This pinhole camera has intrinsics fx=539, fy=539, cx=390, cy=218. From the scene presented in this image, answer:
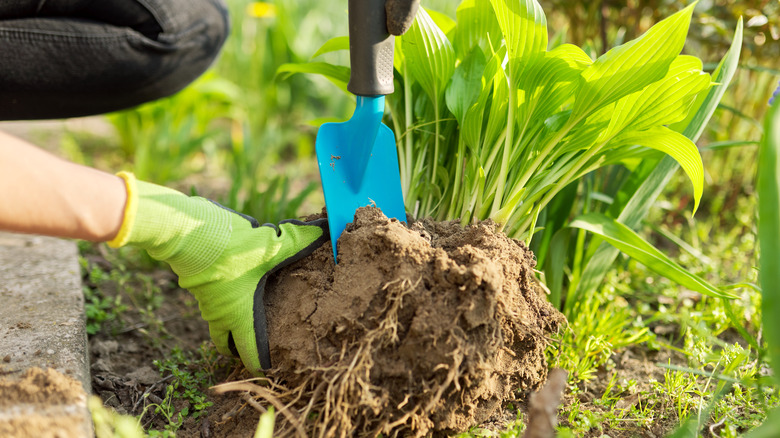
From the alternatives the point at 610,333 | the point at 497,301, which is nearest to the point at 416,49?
the point at 497,301

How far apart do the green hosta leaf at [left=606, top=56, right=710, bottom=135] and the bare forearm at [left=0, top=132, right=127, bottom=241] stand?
99cm

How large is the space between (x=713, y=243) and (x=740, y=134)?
60 centimetres

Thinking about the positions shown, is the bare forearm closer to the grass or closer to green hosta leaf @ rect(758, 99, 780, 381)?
the grass

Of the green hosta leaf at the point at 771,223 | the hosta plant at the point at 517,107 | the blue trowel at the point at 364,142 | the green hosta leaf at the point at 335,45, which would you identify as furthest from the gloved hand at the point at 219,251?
the green hosta leaf at the point at 771,223

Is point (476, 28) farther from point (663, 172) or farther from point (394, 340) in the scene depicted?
point (394, 340)

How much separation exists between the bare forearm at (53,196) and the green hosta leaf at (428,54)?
0.70m

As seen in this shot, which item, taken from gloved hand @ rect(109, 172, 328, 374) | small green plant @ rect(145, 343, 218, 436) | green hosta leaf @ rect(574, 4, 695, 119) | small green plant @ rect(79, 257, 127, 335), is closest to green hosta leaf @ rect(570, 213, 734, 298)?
green hosta leaf @ rect(574, 4, 695, 119)

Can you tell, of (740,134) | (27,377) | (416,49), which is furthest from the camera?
(740,134)

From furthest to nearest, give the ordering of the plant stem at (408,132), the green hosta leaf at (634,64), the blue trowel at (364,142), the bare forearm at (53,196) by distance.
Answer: the plant stem at (408,132), the blue trowel at (364,142), the green hosta leaf at (634,64), the bare forearm at (53,196)

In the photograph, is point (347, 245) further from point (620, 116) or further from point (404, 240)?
point (620, 116)

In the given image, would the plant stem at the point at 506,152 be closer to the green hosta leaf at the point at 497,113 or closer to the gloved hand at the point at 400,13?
the green hosta leaf at the point at 497,113

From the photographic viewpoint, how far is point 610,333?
1.41 metres

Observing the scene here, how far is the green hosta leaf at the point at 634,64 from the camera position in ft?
3.29

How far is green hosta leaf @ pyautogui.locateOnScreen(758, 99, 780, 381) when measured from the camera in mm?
776
